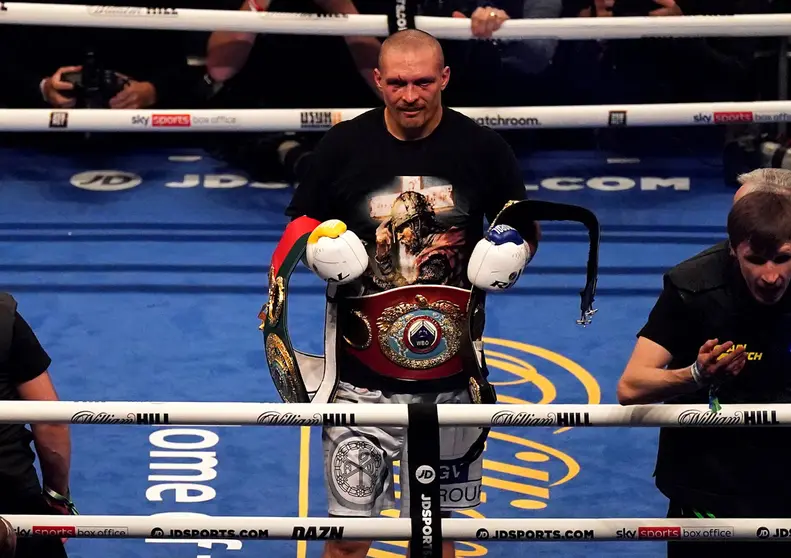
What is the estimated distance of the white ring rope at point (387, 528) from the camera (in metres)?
3.41

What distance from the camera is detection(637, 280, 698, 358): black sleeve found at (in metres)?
3.69

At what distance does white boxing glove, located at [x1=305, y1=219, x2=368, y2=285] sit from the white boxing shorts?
41 cm

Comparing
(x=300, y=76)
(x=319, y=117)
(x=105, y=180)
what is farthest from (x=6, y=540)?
(x=300, y=76)

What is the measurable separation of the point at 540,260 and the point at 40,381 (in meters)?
3.64

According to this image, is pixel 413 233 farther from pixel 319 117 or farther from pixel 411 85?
pixel 319 117

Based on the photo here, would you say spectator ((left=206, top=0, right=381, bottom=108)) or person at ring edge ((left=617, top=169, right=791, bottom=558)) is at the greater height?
spectator ((left=206, top=0, right=381, bottom=108))

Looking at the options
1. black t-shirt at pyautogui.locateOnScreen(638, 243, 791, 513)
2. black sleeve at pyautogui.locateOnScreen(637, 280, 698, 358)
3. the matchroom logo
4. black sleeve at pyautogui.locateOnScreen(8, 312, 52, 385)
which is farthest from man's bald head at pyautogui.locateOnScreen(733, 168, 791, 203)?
black sleeve at pyautogui.locateOnScreen(8, 312, 52, 385)

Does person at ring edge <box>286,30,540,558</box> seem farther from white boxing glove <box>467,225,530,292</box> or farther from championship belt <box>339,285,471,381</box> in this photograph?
white boxing glove <box>467,225,530,292</box>

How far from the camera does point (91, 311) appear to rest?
6484 millimetres

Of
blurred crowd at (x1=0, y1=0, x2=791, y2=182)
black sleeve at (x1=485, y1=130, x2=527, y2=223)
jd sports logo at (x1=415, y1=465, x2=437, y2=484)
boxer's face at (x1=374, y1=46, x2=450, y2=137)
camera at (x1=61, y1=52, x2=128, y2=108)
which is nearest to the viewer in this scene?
jd sports logo at (x1=415, y1=465, x2=437, y2=484)

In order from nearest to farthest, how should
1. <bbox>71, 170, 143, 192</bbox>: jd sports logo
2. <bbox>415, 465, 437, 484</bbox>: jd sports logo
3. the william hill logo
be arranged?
<bbox>415, 465, 437, 484</bbox>: jd sports logo, the william hill logo, <bbox>71, 170, 143, 192</bbox>: jd sports logo

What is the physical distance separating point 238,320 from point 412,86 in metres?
2.51

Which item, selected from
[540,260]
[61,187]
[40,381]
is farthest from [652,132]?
[40,381]

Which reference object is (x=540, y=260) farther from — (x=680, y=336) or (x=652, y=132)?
(x=680, y=336)
